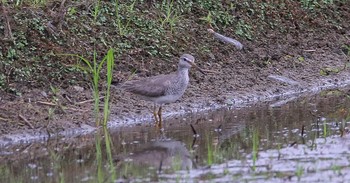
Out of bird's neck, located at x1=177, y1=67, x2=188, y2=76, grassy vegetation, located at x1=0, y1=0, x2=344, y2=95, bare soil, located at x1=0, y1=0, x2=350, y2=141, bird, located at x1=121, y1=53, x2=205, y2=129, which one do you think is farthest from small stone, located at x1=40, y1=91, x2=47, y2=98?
bird's neck, located at x1=177, y1=67, x2=188, y2=76

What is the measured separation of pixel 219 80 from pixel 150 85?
Answer: 186 cm

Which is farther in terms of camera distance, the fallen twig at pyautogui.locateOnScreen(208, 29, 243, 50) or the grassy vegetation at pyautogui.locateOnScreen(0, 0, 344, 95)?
the fallen twig at pyautogui.locateOnScreen(208, 29, 243, 50)

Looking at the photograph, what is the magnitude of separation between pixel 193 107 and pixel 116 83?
45.1 inches

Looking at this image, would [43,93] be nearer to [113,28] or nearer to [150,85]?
[150,85]

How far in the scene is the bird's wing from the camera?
12320mm

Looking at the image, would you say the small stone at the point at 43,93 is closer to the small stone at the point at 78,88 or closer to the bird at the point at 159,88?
the small stone at the point at 78,88

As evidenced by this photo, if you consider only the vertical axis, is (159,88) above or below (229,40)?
below

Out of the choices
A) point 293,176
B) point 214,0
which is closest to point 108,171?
point 293,176

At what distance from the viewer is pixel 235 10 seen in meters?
16.0

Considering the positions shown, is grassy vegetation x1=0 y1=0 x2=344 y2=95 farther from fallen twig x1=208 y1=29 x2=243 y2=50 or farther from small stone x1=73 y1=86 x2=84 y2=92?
fallen twig x1=208 y1=29 x2=243 y2=50

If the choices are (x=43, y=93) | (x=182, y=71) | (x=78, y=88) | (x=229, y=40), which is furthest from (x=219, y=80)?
(x=43, y=93)

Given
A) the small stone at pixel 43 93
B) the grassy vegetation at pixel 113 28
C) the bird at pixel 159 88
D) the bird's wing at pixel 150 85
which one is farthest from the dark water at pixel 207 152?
the grassy vegetation at pixel 113 28

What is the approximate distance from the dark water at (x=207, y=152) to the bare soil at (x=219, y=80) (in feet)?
1.60

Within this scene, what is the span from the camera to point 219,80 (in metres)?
14.0
